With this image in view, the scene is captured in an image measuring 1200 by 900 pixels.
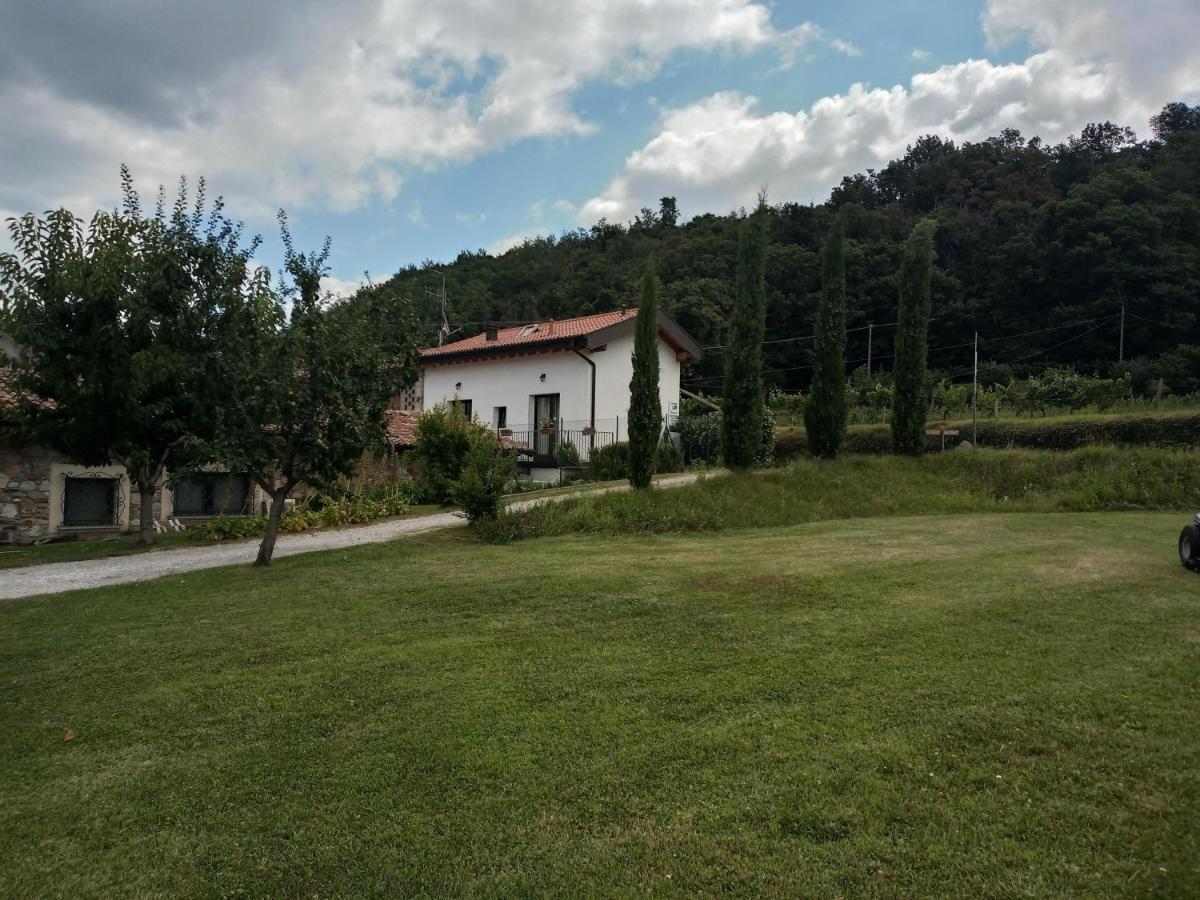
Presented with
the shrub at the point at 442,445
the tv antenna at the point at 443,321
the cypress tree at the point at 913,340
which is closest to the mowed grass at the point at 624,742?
the shrub at the point at 442,445

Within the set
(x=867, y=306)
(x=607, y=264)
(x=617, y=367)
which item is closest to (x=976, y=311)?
(x=867, y=306)

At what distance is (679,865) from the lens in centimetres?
282

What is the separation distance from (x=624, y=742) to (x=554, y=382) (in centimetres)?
2077

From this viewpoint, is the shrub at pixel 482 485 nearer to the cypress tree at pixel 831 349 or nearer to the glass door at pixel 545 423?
the cypress tree at pixel 831 349

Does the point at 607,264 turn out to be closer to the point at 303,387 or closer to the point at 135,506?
the point at 135,506

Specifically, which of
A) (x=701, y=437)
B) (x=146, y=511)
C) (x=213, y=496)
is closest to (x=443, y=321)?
(x=701, y=437)

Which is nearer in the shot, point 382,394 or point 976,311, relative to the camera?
point 382,394

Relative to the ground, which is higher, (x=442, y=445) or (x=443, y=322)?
(x=443, y=322)

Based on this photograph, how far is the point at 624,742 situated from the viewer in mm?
3803

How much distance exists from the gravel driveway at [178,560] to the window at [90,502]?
12.4 feet

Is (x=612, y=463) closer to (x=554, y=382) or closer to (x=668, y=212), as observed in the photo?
(x=554, y=382)

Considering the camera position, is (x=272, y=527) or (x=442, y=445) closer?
(x=272, y=527)

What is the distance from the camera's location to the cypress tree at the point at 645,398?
13.9 m

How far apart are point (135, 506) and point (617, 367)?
14241 millimetres
